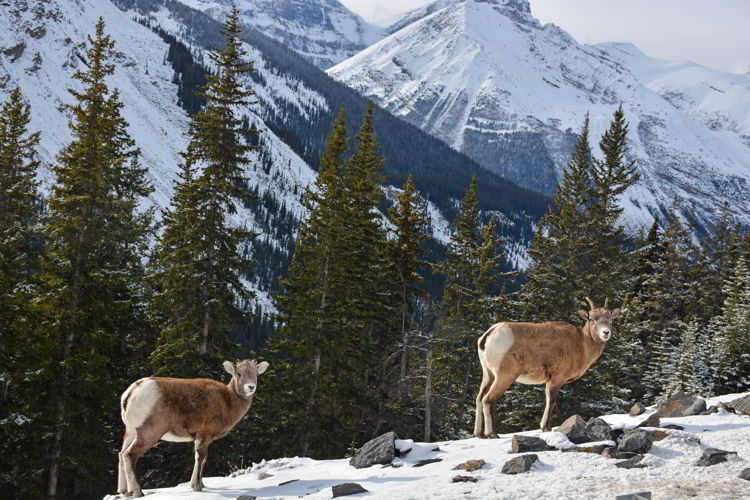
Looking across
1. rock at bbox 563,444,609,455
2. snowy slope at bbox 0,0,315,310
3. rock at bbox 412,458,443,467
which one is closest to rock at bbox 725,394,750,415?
rock at bbox 563,444,609,455

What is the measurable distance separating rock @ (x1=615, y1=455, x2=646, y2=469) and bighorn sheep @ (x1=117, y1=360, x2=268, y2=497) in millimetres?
5488

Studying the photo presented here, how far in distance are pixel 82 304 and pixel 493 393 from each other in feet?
47.7

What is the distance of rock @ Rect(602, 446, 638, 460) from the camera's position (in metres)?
8.55

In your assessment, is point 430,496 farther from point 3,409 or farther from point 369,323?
point 369,323

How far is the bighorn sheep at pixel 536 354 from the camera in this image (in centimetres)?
1087

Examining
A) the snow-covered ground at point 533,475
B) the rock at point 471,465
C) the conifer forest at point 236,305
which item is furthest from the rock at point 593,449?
the conifer forest at point 236,305

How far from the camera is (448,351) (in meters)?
31.9

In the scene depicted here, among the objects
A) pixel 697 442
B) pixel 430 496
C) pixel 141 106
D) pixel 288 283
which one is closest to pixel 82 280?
pixel 288 283

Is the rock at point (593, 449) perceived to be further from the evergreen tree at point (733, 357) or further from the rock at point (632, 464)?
the evergreen tree at point (733, 357)

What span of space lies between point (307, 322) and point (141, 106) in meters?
182

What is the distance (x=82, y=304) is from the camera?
65.3ft

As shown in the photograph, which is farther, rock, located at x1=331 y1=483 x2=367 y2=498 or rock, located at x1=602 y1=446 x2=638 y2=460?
rock, located at x1=602 y1=446 x2=638 y2=460

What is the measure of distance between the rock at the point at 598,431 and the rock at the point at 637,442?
51cm

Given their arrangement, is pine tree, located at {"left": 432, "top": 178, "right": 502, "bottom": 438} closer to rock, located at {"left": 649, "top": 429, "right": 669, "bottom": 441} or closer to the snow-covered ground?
the snow-covered ground
